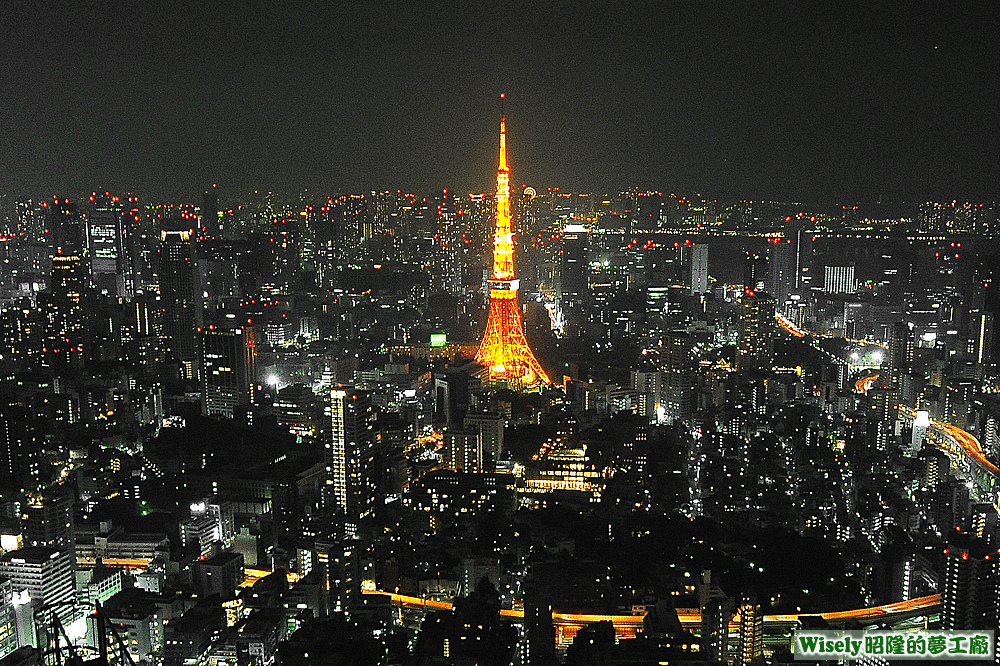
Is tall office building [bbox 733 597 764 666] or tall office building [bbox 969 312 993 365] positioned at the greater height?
tall office building [bbox 969 312 993 365]

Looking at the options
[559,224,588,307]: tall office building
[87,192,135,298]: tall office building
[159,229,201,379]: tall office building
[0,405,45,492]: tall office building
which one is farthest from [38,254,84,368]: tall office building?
[559,224,588,307]: tall office building

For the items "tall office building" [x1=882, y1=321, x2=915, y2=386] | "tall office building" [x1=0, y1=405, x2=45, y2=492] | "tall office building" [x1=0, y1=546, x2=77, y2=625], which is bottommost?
"tall office building" [x1=0, y1=546, x2=77, y2=625]

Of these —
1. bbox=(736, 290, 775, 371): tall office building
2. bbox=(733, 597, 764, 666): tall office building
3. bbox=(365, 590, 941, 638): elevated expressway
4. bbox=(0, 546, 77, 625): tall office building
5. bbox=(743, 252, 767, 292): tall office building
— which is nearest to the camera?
bbox=(733, 597, 764, 666): tall office building

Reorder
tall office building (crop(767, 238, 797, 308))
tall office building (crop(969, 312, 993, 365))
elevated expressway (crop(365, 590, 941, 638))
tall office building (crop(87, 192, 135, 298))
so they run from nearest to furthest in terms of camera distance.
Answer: elevated expressway (crop(365, 590, 941, 638))
tall office building (crop(969, 312, 993, 365))
tall office building (crop(87, 192, 135, 298))
tall office building (crop(767, 238, 797, 308))

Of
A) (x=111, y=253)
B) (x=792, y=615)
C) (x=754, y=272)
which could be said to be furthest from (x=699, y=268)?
(x=792, y=615)

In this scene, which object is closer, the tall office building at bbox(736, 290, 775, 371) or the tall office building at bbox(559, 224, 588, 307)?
the tall office building at bbox(736, 290, 775, 371)

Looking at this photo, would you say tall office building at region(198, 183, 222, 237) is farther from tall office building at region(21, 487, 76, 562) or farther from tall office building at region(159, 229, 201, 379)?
tall office building at region(21, 487, 76, 562)

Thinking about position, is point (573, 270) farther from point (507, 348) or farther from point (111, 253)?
point (111, 253)

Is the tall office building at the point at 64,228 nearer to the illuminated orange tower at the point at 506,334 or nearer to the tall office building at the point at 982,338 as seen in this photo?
the illuminated orange tower at the point at 506,334

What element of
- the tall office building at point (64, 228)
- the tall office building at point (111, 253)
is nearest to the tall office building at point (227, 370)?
the tall office building at point (111, 253)
